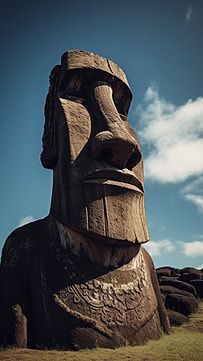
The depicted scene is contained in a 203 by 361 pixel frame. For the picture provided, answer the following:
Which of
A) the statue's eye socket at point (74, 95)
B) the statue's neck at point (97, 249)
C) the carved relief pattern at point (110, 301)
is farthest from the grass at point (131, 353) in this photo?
the statue's eye socket at point (74, 95)

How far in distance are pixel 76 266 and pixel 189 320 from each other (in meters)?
2.86

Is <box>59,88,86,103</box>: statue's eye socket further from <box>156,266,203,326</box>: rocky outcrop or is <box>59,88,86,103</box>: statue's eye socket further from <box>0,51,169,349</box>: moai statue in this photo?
<box>156,266,203,326</box>: rocky outcrop

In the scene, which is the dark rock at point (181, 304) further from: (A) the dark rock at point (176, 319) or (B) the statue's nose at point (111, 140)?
(B) the statue's nose at point (111, 140)

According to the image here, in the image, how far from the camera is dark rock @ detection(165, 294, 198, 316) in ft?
22.0

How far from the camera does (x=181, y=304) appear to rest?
680 cm

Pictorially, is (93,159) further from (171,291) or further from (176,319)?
(171,291)

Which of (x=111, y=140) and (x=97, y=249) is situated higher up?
(x=111, y=140)

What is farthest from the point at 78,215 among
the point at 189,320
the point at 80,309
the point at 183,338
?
the point at 189,320

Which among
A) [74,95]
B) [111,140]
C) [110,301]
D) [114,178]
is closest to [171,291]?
[110,301]

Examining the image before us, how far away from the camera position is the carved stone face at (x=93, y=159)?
436 cm

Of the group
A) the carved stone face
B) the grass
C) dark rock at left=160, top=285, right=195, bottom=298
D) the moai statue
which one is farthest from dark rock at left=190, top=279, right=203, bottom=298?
the carved stone face

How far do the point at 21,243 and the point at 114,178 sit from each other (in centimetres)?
152

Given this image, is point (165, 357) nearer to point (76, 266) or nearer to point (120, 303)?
point (120, 303)

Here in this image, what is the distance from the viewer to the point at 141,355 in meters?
3.63
